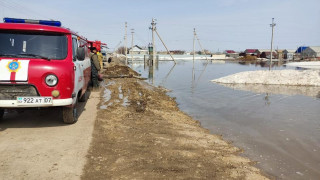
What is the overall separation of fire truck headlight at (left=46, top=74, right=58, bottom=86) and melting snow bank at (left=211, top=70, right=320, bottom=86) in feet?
47.5

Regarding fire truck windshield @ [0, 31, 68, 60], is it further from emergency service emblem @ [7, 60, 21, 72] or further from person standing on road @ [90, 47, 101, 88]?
person standing on road @ [90, 47, 101, 88]

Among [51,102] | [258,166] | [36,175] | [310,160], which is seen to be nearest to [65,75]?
[51,102]

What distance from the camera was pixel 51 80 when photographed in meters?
5.00

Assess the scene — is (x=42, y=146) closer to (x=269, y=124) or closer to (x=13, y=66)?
(x=13, y=66)

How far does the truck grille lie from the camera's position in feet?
16.1

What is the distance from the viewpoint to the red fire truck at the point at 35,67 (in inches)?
192

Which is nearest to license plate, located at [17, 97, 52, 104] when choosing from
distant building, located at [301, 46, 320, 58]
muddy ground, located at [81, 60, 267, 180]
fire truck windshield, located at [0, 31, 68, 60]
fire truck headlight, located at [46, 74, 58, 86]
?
fire truck headlight, located at [46, 74, 58, 86]

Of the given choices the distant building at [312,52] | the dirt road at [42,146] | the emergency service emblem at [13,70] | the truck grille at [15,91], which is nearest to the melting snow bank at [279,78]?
the dirt road at [42,146]

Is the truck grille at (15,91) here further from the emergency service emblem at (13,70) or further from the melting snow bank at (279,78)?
the melting snow bank at (279,78)

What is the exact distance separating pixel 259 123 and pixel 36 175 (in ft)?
21.1

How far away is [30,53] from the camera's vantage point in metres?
5.18

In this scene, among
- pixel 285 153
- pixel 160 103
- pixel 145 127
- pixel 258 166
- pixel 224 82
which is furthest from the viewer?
pixel 224 82

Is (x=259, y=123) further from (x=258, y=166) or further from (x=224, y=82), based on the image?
(x=224, y=82)

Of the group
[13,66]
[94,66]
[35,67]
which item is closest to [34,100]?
[35,67]
